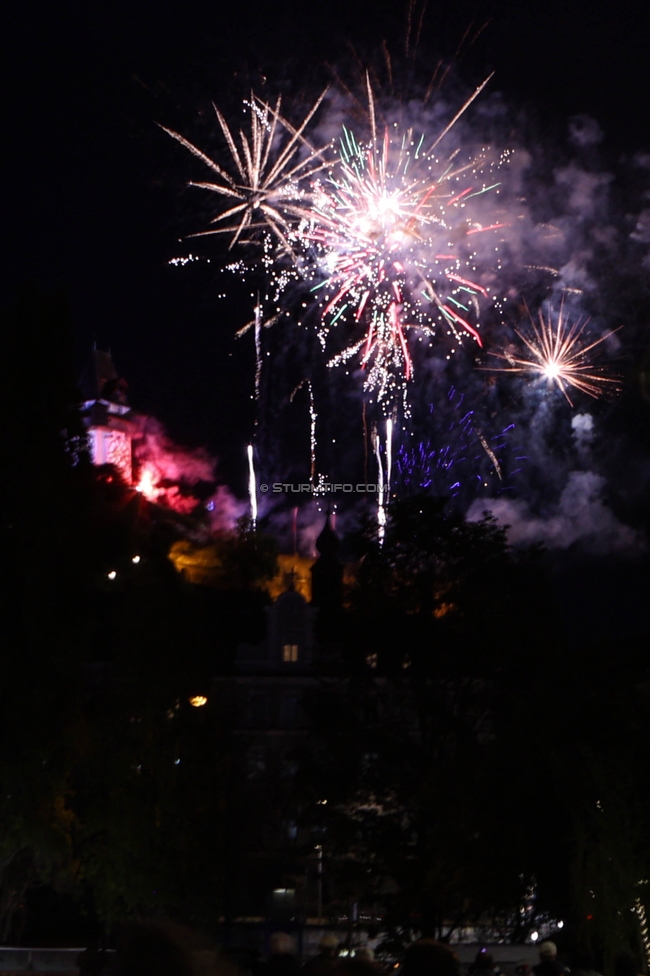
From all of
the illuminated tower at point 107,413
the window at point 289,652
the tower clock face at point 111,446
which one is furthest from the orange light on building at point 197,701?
the tower clock face at point 111,446

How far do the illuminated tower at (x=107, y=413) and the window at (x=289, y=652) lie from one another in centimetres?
3253

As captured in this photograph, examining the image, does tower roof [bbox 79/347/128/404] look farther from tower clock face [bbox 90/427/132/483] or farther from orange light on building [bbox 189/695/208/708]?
orange light on building [bbox 189/695/208/708]

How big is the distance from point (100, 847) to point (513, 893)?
11595 millimetres

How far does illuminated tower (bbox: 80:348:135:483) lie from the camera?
3597 inches

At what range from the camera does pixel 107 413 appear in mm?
94000

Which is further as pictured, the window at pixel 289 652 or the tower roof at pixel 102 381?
the tower roof at pixel 102 381

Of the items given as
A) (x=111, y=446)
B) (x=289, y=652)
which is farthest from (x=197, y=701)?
(x=111, y=446)

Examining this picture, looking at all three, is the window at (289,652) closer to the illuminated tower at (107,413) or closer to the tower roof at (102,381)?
the illuminated tower at (107,413)

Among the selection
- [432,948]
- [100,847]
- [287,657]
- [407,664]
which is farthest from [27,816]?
[287,657]

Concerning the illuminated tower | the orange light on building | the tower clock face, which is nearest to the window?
the orange light on building

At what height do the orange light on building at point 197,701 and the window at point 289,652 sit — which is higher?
the window at point 289,652

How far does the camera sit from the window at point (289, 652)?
58.0m

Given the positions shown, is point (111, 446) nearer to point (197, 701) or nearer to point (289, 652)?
point (289, 652)

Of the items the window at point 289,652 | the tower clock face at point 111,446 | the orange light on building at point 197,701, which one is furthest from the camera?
the tower clock face at point 111,446
